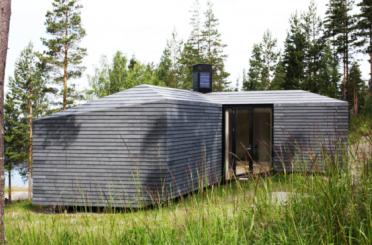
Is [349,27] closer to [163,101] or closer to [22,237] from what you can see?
[163,101]

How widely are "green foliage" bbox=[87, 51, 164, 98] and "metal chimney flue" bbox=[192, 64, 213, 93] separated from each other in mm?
12329

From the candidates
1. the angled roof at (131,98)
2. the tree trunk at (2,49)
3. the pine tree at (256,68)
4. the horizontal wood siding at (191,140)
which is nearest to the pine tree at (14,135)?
the pine tree at (256,68)

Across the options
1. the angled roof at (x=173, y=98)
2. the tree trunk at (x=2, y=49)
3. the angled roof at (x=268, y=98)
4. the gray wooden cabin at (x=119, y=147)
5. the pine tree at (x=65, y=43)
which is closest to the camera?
the tree trunk at (x=2, y=49)

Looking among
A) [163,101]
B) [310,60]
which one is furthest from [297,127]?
[310,60]

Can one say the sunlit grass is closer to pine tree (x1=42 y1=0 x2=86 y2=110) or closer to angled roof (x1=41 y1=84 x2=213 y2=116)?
angled roof (x1=41 y1=84 x2=213 y2=116)

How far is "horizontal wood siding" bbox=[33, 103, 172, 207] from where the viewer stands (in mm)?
9453

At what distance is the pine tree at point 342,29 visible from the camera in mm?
29047

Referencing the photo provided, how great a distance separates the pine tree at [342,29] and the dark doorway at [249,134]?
14903 mm

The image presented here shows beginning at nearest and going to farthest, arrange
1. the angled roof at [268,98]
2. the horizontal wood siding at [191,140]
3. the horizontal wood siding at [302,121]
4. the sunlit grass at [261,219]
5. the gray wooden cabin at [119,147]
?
1. the sunlit grass at [261,219]
2. the gray wooden cabin at [119,147]
3. the horizontal wood siding at [191,140]
4. the horizontal wood siding at [302,121]
5. the angled roof at [268,98]

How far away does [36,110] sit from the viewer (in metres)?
26.3

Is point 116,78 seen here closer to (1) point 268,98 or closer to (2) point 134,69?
(2) point 134,69

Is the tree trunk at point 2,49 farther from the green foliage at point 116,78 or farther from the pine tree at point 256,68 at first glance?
the pine tree at point 256,68

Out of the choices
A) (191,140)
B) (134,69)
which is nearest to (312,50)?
(134,69)

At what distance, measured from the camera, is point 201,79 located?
48.6 ft
